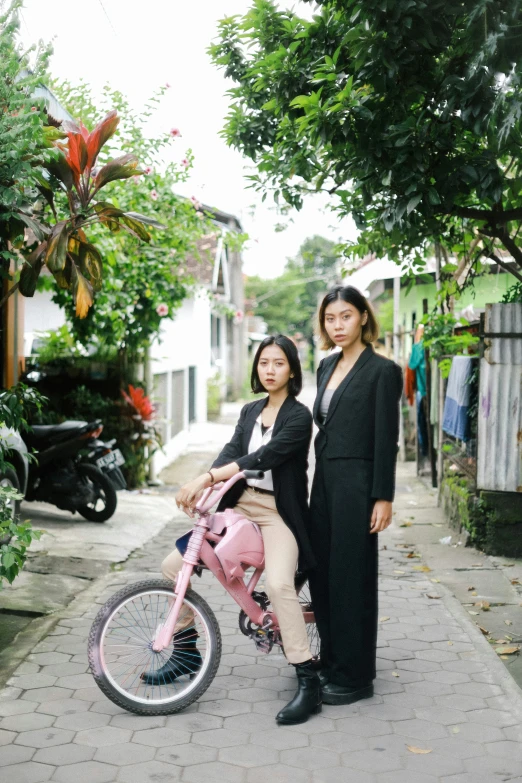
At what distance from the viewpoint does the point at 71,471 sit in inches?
334

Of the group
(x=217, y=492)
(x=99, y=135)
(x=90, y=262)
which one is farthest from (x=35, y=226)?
(x=217, y=492)

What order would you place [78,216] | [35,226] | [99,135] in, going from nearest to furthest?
[35,226], [99,135], [78,216]

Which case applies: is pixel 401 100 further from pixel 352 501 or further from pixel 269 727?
pixel 269 727

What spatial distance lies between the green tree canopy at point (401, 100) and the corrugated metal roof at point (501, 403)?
650 mm

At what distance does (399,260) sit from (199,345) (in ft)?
46.5

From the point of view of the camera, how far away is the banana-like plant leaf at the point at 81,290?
16.2 ft

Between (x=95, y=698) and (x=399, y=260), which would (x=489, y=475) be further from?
(x=95, y=698)

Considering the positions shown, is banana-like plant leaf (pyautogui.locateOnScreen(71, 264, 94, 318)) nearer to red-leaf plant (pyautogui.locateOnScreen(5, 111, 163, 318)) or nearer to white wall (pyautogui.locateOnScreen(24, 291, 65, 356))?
red-leaf plant (pyautogui.locateOnScreen(5, 111, 163, 318))

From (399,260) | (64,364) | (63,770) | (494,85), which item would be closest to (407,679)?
(63,770)

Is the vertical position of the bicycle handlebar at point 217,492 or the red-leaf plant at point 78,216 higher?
the red-leaf plant at point 78,216

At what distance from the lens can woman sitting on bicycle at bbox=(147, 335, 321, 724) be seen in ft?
13.2

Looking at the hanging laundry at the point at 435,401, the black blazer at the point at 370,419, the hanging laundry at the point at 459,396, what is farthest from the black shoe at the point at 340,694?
the hanging laundry at the point at 435,401

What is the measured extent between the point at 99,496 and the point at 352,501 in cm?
495

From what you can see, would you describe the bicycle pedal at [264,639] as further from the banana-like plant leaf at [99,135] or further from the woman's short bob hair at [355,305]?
the banana-like plant leaf at [99,135]
